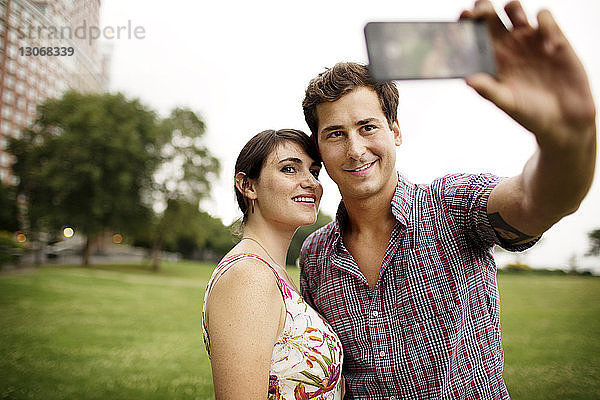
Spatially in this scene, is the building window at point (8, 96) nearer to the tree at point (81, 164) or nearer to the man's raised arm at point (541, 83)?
the tree at point (81, 164)

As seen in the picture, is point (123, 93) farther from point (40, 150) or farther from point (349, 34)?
point (349, 34)

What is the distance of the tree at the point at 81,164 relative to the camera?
17.0 meters

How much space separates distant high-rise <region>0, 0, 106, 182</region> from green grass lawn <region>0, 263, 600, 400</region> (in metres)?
4.09

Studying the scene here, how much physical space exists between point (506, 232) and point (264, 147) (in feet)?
3.55

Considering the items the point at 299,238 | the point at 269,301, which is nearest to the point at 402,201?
the point at 269,301

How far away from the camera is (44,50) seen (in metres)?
4.75

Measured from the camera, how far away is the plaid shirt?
158cm

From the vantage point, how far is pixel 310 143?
2.02m

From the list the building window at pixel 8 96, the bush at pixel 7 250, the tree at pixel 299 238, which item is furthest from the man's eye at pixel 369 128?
the building window at pixel 8 96

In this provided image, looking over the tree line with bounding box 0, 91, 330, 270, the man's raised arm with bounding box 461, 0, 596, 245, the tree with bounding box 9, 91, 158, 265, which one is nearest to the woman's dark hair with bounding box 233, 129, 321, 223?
the man's raised arm with bounding box 461, 0, 596, 245

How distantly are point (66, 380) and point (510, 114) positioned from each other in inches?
260

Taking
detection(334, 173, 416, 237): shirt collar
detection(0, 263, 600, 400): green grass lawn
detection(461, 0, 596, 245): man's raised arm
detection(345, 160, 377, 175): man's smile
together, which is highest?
detection(461, 0, 596, 245): man's raised arm

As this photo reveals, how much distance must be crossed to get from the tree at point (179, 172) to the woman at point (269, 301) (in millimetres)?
18225

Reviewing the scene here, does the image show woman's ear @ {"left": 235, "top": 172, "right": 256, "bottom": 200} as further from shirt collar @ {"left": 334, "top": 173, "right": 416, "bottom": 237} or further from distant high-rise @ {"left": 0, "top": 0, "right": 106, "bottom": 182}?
distant high-rise @ {"left": 0, "top": 0, "right": 106, "bottom": 182}
